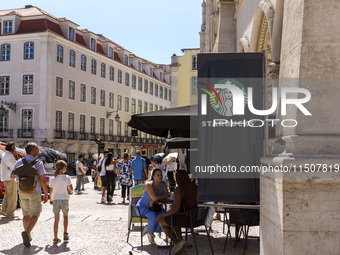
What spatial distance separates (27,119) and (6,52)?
6.99 meters

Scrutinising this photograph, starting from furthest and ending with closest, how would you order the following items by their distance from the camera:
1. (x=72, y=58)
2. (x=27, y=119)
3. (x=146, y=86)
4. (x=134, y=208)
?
(x=146, y=86)
(x=72, y=58)
(x=27, y=119)
(x=134, y=208)

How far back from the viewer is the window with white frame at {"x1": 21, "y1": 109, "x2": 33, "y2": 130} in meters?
42.4

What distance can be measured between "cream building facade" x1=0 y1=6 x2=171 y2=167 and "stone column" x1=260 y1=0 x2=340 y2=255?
38.8 meters

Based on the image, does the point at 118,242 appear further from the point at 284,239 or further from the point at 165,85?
the point at 165,85

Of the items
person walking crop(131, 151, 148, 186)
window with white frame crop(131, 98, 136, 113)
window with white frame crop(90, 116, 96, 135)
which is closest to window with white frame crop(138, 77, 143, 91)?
window with white frame crop(131, 98, 136, 113)

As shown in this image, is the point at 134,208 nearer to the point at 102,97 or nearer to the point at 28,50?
the point at 28,50

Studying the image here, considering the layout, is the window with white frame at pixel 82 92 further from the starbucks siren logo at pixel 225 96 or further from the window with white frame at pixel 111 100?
the starbucks siren logo at pixel 225 96

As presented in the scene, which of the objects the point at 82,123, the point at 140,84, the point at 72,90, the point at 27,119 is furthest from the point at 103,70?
the point at 27,119

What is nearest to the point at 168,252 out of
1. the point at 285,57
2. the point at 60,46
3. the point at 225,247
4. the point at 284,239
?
the point at 225,247

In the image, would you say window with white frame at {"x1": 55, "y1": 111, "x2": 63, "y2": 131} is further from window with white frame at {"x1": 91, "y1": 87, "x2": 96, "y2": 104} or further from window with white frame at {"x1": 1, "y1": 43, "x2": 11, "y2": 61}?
window with white frame at {"x1": 1, "y1": 43, "x2": 11, "y2": 61}

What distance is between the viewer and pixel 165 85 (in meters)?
70.7

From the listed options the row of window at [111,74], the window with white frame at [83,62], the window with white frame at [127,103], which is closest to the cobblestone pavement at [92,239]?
the row of window at [111,74]

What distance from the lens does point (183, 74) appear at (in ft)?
166

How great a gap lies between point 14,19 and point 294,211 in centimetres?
4359
